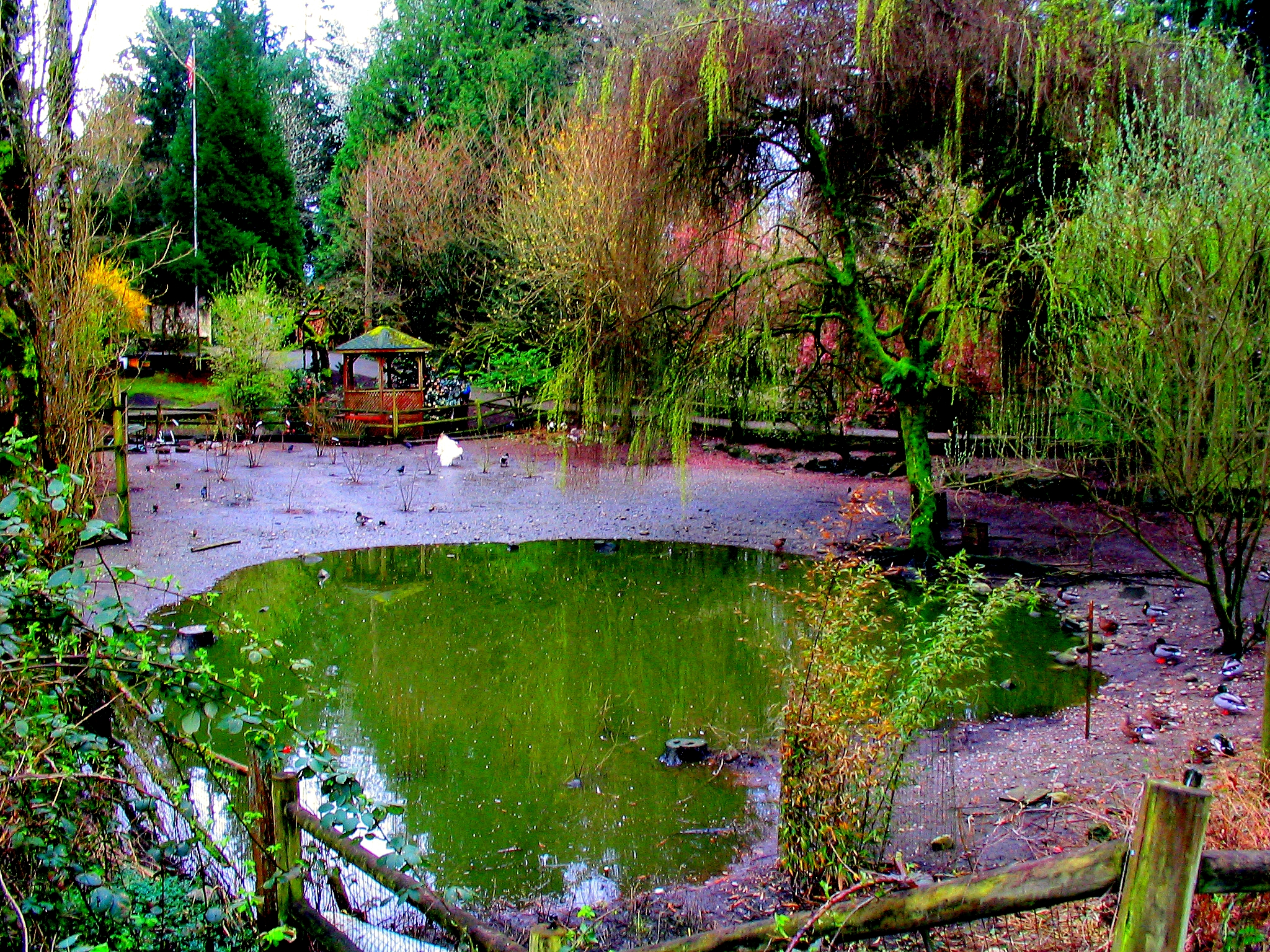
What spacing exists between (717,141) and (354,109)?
24.8 meters

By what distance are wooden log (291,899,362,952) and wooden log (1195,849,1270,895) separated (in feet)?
8.81

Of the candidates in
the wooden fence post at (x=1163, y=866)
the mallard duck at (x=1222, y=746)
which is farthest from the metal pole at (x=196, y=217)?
the wooden fence post at (x=1163, y=866)

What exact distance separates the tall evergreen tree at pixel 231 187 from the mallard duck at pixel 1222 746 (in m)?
29.2

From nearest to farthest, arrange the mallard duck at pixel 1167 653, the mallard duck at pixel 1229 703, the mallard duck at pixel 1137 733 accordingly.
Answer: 1. the mallard duck at pixel 1137 733
2. the mallard duck at pixel 1229 703
3. the mallard duck at pixel 1167 653

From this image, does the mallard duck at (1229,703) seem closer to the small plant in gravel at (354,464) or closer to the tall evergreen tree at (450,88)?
the small plant in gravel at (354,464)

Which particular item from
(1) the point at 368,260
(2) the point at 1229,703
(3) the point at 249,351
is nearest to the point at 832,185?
(2) the point at 1229,703

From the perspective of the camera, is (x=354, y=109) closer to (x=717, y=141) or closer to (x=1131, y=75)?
(x=717, y=141)

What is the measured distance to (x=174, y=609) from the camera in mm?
9672

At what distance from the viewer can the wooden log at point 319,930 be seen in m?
3.58

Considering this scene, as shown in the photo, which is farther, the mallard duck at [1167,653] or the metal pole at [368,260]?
the metal pole at [368,260]

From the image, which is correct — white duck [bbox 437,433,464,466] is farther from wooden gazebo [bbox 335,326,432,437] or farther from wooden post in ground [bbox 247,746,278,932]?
wooden post in ground [bbox 247,746,278,932]

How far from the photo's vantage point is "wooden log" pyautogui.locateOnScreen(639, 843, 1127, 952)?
2.36m

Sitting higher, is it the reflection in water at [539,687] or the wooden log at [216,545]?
the wooden log at [216,545]

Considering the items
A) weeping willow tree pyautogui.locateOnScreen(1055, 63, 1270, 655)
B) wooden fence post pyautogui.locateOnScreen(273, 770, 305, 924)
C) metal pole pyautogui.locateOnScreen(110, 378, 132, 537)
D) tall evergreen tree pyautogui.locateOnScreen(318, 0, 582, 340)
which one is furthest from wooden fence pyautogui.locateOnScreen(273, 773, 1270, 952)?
tall evergreen tree pyautogui.locateOnScreen(318, 0, 582, 340)
